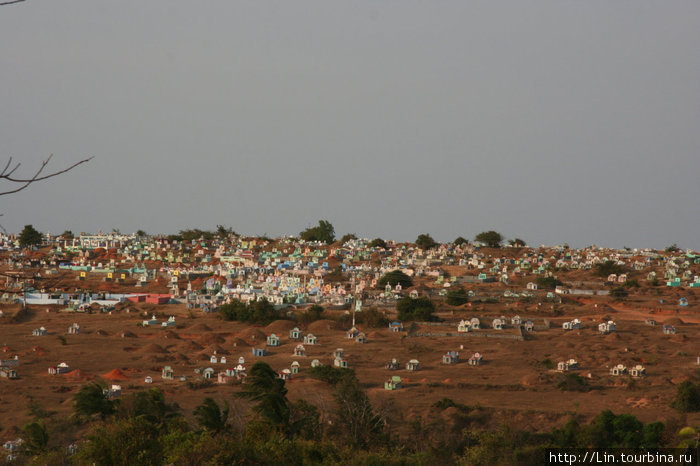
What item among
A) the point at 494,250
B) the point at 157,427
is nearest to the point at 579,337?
the point at 157,427

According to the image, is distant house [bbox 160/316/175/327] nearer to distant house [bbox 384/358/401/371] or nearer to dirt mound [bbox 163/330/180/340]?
dirt mound [bbox 163/330/180/340]

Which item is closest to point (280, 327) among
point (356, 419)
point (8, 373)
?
point (8, 373)

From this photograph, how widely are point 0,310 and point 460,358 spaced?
104 feet

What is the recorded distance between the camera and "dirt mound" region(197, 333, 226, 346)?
1598 inches

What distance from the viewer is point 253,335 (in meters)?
42.4

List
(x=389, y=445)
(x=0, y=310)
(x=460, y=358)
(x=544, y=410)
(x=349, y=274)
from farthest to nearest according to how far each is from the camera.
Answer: (x=349, y=274) < (x=0, y=310) < (x=460, y=358) < (x=544, y=410) < (x=389, y=445)

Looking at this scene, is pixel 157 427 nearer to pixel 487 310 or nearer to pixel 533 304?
pixel 487 310

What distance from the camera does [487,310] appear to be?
172 ft

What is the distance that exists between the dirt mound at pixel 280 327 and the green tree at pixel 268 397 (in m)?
21.7

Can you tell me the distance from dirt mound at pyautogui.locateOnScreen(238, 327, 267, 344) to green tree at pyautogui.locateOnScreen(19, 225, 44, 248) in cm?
5789

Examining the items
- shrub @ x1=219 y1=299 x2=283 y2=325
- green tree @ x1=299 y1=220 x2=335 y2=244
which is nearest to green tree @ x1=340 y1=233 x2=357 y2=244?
green tree @ x1=299 y1=220 x2=335 y2=244

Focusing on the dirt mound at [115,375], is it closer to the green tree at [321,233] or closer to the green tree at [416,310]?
the green tree at [416,310]

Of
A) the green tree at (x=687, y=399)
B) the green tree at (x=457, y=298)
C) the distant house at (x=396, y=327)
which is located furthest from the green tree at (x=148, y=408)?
the green tree at (x=457, y=298)

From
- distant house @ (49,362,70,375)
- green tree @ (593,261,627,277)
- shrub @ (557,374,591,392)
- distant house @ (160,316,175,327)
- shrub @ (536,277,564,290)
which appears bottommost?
shrub @ (557,374,591,392)
